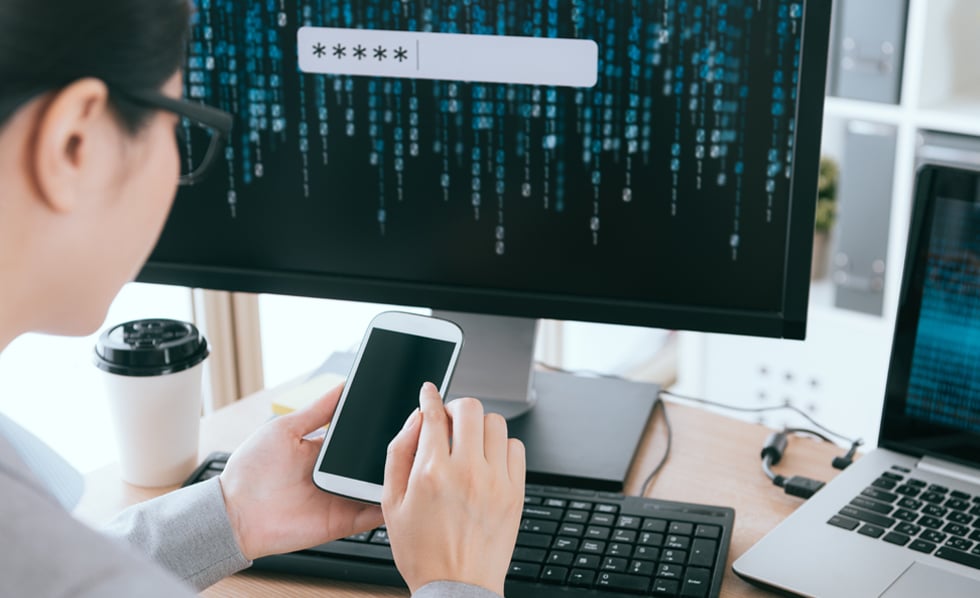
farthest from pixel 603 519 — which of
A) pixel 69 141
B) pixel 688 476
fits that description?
pixel 69 141

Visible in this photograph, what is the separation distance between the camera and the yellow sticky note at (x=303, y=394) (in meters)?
1.01

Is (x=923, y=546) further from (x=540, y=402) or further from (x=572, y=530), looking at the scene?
(x=540, y=402)

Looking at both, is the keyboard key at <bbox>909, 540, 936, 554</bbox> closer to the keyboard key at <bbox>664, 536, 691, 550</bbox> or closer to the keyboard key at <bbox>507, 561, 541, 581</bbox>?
the keyboard key at <bbox>664, 536, 691, 550</bbox>

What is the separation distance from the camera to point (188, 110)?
1.77 feet

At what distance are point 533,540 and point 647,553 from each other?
0.08 meters

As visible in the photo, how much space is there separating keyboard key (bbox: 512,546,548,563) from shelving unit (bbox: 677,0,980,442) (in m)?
1.02

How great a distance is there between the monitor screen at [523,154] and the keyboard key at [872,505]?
0.14m

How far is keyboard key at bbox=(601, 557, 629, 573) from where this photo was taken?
747 mm

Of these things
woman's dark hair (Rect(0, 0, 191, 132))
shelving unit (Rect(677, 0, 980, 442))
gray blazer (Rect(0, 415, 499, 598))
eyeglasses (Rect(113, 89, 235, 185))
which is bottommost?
shelving unit (Rect(677, 0, 980, 442))

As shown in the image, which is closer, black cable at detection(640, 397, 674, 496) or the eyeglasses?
the eyeglasses

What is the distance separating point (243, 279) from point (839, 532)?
53 cm

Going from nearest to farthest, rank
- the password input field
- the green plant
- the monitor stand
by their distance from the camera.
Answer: the password input field → the monitor stand → the green plant

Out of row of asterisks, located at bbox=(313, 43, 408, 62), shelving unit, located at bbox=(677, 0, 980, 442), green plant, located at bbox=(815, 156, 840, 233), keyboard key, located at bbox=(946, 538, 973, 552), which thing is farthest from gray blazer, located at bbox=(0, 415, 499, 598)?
green plant, located at bbox=(815, 156, 840, 233)

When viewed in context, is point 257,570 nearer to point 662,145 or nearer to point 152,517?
point 152,517
